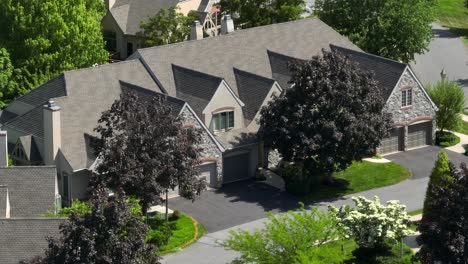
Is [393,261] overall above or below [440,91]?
below

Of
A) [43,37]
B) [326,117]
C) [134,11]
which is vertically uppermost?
[134,11]

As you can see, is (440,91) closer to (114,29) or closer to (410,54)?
(410,54)

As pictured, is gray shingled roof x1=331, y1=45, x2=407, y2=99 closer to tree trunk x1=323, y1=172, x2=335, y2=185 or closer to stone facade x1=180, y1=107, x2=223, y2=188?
tree trunk x1=323, y1=172, x2=335, y2=185

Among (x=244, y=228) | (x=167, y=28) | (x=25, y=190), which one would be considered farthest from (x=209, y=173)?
(x=167, y=28)

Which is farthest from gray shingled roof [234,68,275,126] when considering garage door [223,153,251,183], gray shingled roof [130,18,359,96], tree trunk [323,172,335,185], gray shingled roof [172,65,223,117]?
tree trunk [323,172,335,185]

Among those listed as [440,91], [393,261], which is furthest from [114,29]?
[393,261]

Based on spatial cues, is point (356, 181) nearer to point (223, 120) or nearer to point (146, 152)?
point (223, 120)
